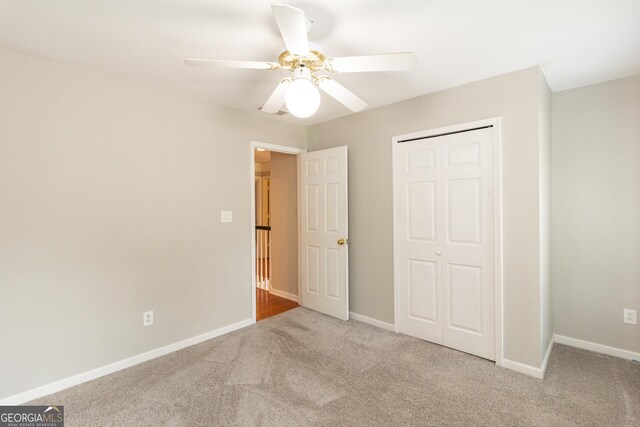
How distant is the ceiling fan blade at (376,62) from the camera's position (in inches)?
61.8

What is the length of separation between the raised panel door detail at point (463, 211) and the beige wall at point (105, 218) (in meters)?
2.15

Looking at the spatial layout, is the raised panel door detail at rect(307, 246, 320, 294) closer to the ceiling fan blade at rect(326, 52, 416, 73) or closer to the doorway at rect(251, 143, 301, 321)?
the doorway at rect(251, 143, 301, 321)

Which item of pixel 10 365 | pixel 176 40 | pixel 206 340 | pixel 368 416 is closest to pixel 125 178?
pixel 176 40

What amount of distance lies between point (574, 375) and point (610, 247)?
1.16 m

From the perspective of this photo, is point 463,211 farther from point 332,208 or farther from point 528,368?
point 332,208

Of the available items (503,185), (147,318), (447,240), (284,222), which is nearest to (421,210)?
(447,240)

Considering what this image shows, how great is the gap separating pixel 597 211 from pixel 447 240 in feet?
4.34

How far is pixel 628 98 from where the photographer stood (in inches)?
102

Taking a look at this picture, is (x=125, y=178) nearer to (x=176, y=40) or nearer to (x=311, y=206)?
(x=176, y=40)

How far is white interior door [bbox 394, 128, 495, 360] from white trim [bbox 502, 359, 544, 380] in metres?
0.11

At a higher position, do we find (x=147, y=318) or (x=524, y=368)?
(x=147, y=318)

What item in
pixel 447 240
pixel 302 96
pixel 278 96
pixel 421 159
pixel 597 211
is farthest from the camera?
pixel 421 159

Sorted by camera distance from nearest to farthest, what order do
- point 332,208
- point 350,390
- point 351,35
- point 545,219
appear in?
point 351,35
point 350,390
point 545,219
point 332,208

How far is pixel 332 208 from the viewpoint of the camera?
3.67m
